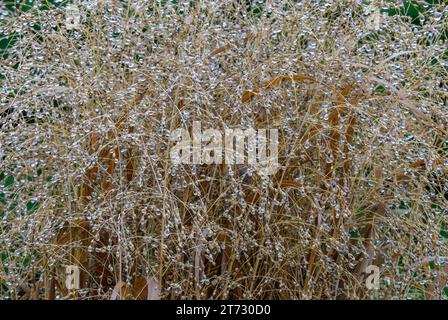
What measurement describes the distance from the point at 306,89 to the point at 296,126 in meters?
0.14

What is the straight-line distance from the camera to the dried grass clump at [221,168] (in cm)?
193

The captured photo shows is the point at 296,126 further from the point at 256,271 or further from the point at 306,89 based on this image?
the point at 256,271

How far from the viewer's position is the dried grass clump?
193cm

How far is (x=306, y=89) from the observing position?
2180mm

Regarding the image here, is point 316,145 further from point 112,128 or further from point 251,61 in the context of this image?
point 112,128

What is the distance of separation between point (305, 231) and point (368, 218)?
0.83 ft

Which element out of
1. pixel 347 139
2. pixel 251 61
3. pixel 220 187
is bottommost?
pixel 220 187

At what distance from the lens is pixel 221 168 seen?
81.3 inches
